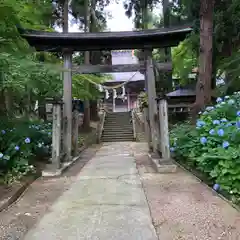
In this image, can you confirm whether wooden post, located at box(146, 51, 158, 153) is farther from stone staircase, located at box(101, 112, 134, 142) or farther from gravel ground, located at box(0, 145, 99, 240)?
stone staircase, located at box(101, 112, 134, 142)

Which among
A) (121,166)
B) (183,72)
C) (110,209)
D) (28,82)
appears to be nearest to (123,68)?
(121,166)

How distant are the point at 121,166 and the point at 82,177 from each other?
1.62 meters

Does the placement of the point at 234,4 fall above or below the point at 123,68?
above

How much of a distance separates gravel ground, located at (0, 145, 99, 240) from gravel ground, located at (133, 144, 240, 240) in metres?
1.42

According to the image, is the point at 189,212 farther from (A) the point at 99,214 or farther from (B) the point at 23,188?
(B) the point at 23,188

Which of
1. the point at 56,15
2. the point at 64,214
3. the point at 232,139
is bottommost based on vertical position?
the point at 64,214

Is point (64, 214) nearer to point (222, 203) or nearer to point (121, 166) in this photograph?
point (222, 203)

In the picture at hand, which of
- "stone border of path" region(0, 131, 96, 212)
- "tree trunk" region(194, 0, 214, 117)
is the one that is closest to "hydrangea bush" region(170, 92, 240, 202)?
"tree trunk" region(194, 0, 214, 117)

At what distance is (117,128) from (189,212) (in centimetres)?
1718

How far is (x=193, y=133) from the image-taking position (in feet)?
21.5

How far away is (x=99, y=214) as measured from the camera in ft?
12.4

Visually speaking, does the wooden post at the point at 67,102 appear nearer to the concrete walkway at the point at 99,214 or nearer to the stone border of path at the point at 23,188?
the stone border of path at the point at 23,188

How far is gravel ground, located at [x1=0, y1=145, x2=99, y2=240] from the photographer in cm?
335

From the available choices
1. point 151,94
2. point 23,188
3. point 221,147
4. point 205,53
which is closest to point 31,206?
point 23,188
